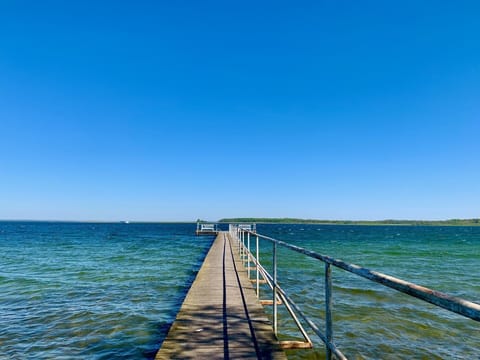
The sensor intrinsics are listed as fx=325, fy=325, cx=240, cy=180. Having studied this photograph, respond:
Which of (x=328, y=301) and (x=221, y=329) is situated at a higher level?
(x=328, y=301)

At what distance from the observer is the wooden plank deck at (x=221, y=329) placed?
11.8ft

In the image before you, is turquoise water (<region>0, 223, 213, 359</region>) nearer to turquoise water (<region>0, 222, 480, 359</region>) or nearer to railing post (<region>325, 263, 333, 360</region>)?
turquoise water (<region>0, 222, 480, 359</region>)

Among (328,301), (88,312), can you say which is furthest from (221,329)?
(88,312)

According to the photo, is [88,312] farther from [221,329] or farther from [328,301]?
[328,301]

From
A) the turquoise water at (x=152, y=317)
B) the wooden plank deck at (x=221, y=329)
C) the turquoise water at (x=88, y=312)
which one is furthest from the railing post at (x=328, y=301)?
the turquoise water at (x=88, y=312)

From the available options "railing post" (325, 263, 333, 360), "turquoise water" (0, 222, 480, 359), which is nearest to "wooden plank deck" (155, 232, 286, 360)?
"turquoise water" (0, 222, 480, 359)

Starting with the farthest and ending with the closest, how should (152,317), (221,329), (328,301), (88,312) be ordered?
(88,312), (152,317), (221,329), (328,301)

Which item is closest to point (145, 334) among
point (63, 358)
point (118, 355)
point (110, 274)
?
point (118, 355)

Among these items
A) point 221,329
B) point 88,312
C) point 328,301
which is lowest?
point 88,312

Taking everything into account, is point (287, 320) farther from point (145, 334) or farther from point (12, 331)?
point (12, 331)

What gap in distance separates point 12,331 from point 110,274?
6721mm

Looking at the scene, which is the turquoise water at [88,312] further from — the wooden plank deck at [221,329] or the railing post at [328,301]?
the railing post at [328,301]

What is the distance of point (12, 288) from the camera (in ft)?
34.0

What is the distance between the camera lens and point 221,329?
4.33 m
